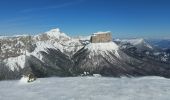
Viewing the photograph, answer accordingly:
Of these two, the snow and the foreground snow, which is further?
the snow

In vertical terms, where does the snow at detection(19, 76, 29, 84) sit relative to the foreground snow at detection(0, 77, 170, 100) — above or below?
above

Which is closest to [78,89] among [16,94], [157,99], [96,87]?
[96,87]

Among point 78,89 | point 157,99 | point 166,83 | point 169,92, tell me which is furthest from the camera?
point 166,83

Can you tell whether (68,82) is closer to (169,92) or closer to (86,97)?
(86,97)

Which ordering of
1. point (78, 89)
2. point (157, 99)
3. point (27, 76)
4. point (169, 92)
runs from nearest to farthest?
point (157, 99)
point (169, 92)
point (78, 89)
point (27, 76)

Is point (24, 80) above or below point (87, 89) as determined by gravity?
above

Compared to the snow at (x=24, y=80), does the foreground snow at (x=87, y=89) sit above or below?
below

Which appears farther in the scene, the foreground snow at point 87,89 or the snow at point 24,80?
the snow at point 24,80

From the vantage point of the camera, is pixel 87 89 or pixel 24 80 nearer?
pixel 87 89
